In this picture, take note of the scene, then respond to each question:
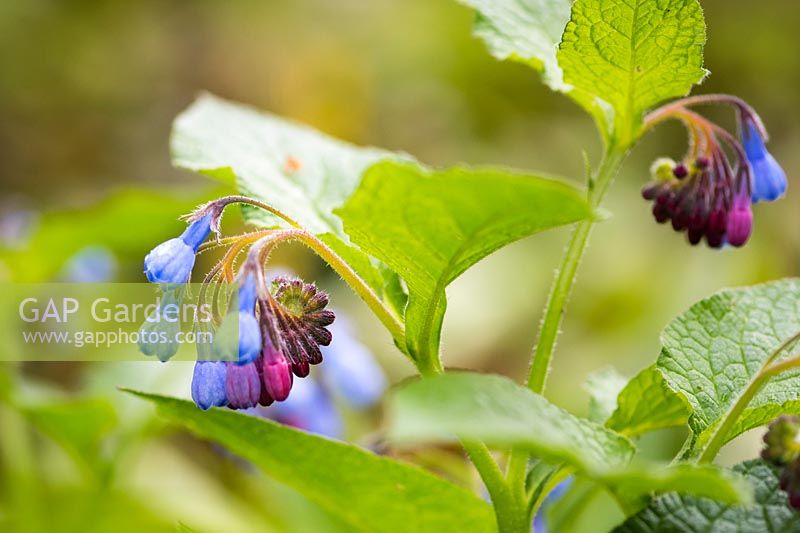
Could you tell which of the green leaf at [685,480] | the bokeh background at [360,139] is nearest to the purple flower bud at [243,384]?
the green leaf at [685,480]

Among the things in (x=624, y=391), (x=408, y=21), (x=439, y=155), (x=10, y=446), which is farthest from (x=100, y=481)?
(x=408, y=21)

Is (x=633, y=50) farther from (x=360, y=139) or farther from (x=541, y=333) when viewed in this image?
(x=360, y=139)

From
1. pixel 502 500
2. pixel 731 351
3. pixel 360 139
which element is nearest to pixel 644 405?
pixel 731 351

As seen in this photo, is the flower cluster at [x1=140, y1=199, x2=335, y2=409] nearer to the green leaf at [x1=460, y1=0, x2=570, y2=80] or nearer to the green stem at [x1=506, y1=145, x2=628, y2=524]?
the green stem at [x1=506, y1=145, x2=628, y2=524]

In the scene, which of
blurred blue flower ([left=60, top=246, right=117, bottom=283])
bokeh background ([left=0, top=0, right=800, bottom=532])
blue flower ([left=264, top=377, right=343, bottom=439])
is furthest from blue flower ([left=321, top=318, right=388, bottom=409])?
blurred blue flower ([left=60, top=246, right=117, bottom=283])

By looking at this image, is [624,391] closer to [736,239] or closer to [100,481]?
[736,239]

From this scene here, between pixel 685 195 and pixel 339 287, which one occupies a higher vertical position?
pixel 685 195
